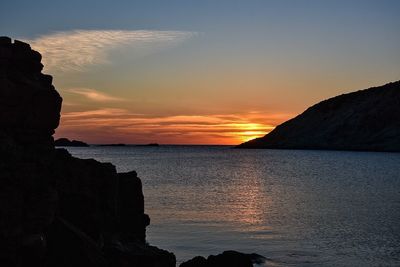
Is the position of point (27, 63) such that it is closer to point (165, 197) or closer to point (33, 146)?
point (33, 146)

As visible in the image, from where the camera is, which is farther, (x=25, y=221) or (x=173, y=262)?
(x=173, y=262)

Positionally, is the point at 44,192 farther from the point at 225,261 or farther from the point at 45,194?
the point at 225,261

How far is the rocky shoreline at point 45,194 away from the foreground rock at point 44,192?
33 mm

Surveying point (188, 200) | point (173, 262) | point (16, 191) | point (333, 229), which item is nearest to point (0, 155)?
point (16, 191)

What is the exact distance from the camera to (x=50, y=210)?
20.5 meters

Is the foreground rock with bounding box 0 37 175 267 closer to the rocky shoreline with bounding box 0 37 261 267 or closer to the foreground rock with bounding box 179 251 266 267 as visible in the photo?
the rocky shoreline with bounding box 0 37 261 267

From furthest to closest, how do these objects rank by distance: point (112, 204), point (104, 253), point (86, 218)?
point (112, 204) < point (86, 218) < point (104, 253)

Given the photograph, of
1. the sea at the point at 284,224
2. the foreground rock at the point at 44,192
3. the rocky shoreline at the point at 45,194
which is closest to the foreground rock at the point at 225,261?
the rocky shoreline at the point at 45,194

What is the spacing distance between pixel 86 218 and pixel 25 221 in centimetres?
549

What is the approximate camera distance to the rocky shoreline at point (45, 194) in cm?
1938

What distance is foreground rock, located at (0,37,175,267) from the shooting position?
19.4 meters

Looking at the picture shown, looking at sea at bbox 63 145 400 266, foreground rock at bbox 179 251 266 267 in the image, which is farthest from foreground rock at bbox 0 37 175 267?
sea at bbox 63 145 400 266

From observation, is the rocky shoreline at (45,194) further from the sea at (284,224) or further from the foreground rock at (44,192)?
the sea at (284,224)

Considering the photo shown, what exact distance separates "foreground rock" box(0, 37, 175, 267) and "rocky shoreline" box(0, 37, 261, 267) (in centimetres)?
3
